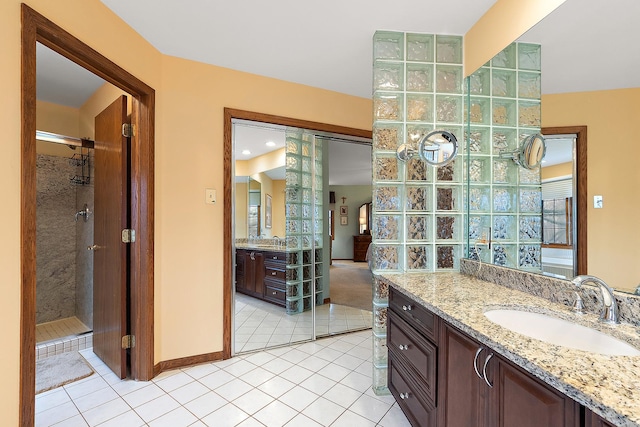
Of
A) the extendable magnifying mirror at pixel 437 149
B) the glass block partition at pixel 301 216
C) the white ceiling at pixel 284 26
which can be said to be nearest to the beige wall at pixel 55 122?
the white ceiling at pixel 284 26

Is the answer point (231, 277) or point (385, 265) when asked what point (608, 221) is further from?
point (231, 277)

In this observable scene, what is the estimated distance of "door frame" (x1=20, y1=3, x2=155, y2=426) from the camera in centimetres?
118

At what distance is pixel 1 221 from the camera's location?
1.11 m

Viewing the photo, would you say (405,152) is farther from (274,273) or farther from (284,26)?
(274,273)

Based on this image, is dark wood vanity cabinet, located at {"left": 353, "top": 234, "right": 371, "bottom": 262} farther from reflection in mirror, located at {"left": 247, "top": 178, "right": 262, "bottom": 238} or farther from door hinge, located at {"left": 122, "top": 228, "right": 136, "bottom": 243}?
door hinge, located at {"left": 122, "top": 228, "right": 136, "bottom": 243}

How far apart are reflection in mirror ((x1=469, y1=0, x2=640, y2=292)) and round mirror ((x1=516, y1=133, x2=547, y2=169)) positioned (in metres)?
0.05

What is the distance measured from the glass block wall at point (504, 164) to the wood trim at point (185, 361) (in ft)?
6.91

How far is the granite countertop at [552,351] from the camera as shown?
0.56m

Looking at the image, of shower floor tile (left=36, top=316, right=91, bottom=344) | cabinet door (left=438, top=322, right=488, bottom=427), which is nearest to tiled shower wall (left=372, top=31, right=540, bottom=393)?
cabinet door (left=438, top=322, right=488, bottom=427)

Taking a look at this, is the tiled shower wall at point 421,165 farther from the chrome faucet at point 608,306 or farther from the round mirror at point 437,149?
the chrome faucet at point 608,306

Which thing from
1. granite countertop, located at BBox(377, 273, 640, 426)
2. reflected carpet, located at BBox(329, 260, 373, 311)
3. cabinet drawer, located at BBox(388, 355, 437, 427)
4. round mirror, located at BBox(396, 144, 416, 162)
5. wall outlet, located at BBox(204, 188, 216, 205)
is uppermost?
round mirror, located at BBox(396, 144, 416, 162)

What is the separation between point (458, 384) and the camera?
3.51ft

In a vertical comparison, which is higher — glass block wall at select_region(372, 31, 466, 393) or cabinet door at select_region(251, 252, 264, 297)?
glass block wall at select_region(372, 31, 466, 393)

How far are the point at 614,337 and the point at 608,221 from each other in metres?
0.50
